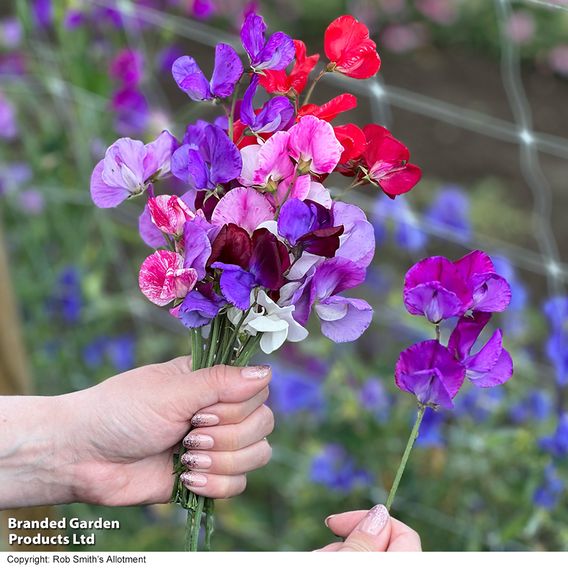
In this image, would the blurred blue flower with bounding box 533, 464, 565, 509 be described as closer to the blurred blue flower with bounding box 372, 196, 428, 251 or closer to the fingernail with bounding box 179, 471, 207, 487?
the blurred blue flower with bounding box 372, 196, 428, 251

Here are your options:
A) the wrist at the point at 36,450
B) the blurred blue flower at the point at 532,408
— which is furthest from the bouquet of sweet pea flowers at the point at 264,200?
the blurred blue flower at the point at 532,408

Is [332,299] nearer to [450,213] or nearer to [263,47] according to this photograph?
[263,47]

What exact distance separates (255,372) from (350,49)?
0.82 ft

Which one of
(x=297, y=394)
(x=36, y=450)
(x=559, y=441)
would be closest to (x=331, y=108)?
(x=36, y=450)

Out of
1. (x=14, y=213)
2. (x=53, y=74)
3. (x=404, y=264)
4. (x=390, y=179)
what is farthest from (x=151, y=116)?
(x=390, y=179)

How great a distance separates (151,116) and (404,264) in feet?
2.11

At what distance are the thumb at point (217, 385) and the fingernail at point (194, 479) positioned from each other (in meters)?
0.05

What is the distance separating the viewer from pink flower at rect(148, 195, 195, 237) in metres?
0.66

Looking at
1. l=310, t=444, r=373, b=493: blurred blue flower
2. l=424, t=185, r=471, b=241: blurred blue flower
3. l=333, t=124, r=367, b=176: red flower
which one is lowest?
l=310, t=444, r=373, b=493: blurred blue flower

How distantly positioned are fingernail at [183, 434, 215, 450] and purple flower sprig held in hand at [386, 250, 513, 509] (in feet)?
0.58

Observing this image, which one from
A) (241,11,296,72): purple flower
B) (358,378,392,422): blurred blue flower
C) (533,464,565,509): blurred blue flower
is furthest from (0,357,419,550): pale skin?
(358,378,392,422): blurred blue flower

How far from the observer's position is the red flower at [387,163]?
2.19ft

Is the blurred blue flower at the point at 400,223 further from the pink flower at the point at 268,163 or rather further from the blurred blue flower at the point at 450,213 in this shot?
the pink flower at the point at 268,163

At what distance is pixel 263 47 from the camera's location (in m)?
0.68
